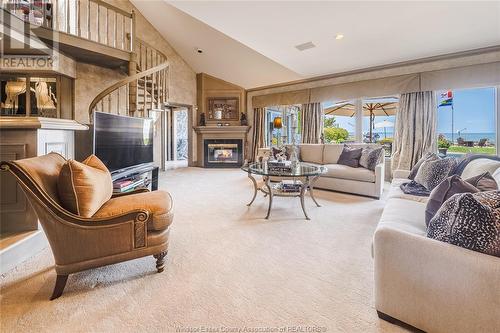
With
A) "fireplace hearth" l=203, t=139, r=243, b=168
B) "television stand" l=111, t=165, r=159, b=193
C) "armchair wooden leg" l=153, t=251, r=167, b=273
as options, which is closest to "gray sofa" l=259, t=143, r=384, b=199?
"television stand" l=111, t=165, r=159, b=193

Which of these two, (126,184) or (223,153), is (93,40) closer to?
(126,184)

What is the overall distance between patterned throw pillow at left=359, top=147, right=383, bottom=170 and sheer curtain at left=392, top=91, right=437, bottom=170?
1050 mm

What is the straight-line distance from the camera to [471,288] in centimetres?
112

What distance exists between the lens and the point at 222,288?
5.59ft

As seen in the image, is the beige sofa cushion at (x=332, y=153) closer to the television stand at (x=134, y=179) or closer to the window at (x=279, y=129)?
the window at (x=279, y=129)

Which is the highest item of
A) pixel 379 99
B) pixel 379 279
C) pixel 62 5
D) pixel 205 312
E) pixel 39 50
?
pixel 62 5

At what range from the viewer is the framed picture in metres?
8.30

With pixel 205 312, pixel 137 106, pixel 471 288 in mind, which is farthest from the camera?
pixel 137 106

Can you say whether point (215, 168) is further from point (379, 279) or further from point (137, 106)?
point (379, 279)

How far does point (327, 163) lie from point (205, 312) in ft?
13.9

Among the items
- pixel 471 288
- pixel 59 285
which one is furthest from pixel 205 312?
pixel 471 288

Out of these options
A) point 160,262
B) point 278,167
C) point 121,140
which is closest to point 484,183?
point 278,167

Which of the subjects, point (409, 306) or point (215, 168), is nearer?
point (409, 306)

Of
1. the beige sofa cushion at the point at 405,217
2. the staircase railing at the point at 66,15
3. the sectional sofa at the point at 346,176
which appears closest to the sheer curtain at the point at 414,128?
the sectional sofa at the point at 346,176
